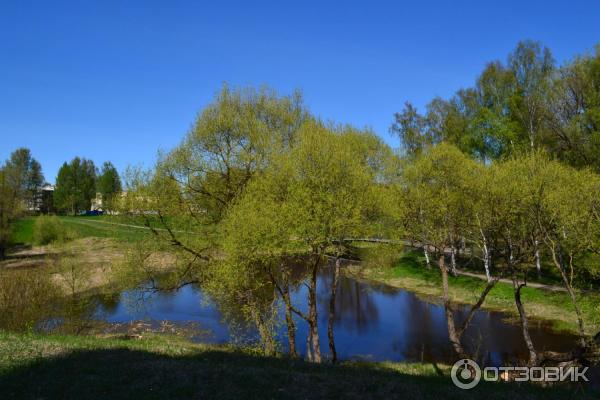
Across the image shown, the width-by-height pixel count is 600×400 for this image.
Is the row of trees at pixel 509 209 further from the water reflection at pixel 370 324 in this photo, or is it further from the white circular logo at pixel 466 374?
the water reflection at pixel 370 324

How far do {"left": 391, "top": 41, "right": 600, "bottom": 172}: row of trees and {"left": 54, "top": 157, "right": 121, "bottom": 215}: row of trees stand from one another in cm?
7652

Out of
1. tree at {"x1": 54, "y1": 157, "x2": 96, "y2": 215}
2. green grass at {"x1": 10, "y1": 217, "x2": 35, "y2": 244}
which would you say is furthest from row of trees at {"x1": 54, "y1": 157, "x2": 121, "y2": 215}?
green grass at {"x1": 10, "y1": 217, "x2": 35, "y2": 244}

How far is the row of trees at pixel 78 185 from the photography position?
330 feet

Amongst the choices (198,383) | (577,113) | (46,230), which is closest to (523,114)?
(577,113)

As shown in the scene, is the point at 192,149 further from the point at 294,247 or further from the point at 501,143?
the point at 501,143

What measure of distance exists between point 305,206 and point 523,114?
30122 mm

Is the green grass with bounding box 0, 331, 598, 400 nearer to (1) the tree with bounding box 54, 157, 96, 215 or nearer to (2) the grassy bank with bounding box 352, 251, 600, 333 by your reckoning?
(2) the grassy bank with bounding box 352, 251, 600, 333

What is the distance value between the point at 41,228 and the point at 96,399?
51.6 m

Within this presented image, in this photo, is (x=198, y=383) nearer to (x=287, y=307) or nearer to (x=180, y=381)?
(x=180, y=381)

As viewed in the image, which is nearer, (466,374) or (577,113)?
(466,374)

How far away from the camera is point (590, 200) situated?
1778cm

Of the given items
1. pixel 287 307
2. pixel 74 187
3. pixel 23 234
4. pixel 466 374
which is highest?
pixel 74 187

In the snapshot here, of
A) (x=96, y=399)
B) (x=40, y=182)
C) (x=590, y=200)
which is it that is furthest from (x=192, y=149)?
(x=40, y=182)

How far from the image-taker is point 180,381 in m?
10.2
